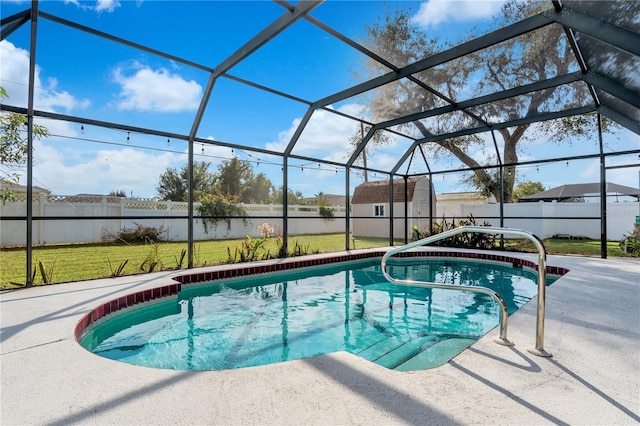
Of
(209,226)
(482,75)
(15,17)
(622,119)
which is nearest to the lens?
(15,17)

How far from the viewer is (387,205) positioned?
15.2 metres

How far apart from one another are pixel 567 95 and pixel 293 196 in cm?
1410

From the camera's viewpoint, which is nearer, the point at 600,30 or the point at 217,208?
the point at 600,30

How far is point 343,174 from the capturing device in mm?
9164

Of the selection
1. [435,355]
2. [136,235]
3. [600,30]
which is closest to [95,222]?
[136,235]

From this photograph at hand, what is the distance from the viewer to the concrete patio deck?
1.51 metres

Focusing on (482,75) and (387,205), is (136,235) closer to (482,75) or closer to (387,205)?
(482,75)

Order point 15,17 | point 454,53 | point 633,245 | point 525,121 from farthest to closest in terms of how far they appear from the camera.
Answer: point 633,245 → point 525,121 → point 454,53 → point 15,17

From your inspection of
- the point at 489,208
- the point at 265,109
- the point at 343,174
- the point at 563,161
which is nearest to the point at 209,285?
the point at 265,109

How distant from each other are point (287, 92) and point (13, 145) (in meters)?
4.26

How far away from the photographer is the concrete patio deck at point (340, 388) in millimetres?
1514

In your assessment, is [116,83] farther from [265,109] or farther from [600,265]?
[600,265]

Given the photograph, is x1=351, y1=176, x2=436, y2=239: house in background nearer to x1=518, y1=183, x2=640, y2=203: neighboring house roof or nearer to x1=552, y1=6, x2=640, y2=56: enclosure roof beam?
x1=518, y1=183, x2=640, y2=203: neighboring house roof

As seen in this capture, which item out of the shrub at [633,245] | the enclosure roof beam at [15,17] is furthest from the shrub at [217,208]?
the shrub at [633,245]
